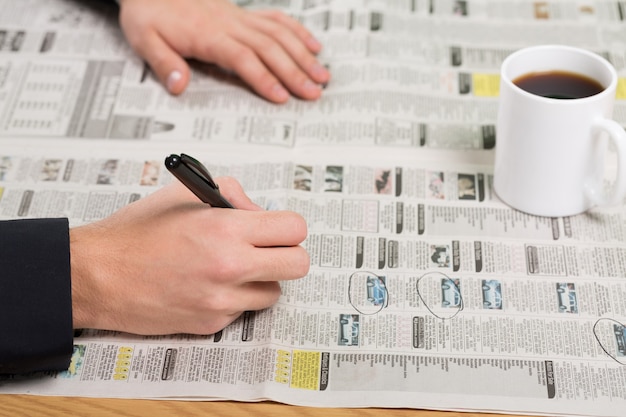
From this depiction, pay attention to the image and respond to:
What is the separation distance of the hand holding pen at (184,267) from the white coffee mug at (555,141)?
0.79 feet

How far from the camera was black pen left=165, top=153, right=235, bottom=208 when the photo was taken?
2.11ft

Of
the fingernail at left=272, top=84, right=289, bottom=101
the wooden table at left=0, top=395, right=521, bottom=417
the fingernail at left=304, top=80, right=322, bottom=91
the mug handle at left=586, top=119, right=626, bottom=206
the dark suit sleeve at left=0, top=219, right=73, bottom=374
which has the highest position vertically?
the mug handle at left=586, top=119, right=626, bottom=206

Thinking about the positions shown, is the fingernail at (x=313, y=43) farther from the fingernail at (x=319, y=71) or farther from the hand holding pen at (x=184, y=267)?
the hand holding pen at (x=184, y=267)

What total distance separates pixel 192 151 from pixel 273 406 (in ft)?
1.16

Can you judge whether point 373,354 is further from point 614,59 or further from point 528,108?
point 614,59

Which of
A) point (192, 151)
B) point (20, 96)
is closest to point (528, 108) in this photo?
point (192, 151)

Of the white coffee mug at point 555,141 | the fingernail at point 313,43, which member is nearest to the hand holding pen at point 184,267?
the white coffee mug at point 555,141

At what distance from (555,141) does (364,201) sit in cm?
21

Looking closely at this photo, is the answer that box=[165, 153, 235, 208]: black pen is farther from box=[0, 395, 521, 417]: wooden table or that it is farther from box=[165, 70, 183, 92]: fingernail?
box=[165, 70, 183, 92]: fingernail

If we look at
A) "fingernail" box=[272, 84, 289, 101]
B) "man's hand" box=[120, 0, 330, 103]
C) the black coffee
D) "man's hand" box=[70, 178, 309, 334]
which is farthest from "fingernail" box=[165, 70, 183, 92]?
the black coffee

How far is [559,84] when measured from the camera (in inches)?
32.7

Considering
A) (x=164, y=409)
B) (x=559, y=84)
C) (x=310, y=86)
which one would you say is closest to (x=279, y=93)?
(x=310, y=86)

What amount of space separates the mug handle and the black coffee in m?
0.06

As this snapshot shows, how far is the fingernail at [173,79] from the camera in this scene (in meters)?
1.00
